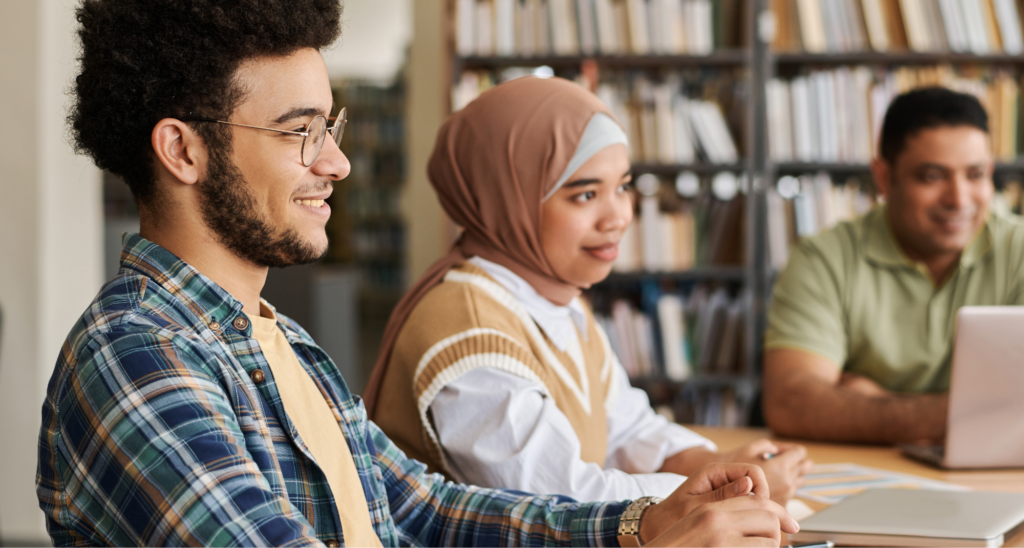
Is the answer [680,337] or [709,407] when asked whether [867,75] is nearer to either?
[680,337]

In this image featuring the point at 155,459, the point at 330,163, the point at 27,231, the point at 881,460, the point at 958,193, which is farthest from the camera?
the point at 27,231

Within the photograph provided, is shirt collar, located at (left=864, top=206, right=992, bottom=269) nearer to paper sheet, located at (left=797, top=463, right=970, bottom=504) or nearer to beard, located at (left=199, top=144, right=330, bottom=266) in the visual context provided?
paper sheet, located at (left=797, top=463, right=970, bottom=504)

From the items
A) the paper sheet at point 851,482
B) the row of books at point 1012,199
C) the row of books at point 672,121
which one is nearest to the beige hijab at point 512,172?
the paper sheet at point 851,482

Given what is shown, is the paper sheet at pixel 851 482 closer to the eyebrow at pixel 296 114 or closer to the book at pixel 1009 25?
the eyebrow at pixel 296 114

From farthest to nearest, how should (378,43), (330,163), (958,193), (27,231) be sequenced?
(378,43)
(27,231)
(958,193)
(330,163)

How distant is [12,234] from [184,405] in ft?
7.62

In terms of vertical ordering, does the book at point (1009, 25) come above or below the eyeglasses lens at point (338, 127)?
above

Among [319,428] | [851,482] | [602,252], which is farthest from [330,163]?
[851,482]

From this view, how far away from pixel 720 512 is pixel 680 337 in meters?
2.49

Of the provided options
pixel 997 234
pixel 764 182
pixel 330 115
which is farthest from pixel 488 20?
pixel 330 115

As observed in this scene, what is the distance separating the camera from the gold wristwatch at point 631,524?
0.98m

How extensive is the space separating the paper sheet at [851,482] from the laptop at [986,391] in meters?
0.11

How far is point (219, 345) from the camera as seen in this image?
2.56ft

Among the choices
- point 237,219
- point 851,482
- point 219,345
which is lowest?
point 851,482
